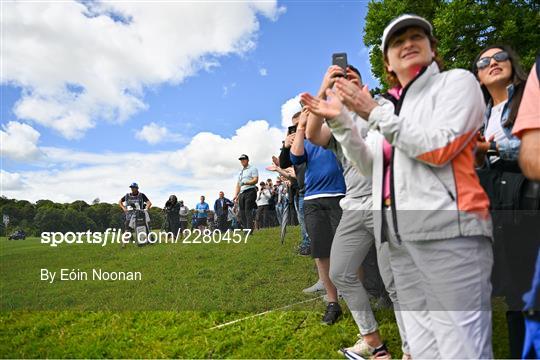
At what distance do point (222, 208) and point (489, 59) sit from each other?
13612 millimetres

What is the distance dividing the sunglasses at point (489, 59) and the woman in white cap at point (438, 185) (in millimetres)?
1047

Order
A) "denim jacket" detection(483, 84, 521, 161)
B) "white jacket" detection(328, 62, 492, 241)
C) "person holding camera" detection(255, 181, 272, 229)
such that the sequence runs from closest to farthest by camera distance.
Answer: "white jacket" detection(328, 62, 492, 241) < "denim jacket" detection(483, 84, 521, 161) < "person holding camera" detection(255, 181, 272, 229)

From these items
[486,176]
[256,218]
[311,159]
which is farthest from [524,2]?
[486,176]

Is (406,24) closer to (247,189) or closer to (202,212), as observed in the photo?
(247,189)

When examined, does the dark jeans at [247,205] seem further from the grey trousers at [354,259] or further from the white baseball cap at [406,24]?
the white baseball cap at [406,24]

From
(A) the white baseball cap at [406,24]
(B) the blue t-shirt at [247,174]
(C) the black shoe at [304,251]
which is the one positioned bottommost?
(C) the black shoe at [304,251]

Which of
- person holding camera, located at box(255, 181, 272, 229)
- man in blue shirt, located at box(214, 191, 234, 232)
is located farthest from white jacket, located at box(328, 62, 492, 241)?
man in blue shirt, located at box(214, 191, 234, 232)

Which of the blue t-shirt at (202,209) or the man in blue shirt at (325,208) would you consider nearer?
the man in blue shirt at (325,208)

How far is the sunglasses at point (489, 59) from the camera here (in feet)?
9.01

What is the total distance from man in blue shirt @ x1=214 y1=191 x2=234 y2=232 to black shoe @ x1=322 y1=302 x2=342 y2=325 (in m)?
11.8

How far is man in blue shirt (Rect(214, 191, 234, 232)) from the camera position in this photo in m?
15.8

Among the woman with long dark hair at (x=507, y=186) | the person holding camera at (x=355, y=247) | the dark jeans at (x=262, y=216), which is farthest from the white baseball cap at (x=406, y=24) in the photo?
the dark jeans at (x=262, y=216)

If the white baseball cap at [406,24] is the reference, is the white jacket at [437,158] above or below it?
below

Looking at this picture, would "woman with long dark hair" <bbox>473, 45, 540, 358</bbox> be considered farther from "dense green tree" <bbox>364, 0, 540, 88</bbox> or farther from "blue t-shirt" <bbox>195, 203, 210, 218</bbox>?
"blue t-shirt" <bbox>195, 203, 210, 218</bbox>
